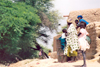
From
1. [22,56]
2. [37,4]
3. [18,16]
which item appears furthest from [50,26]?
[18,16]

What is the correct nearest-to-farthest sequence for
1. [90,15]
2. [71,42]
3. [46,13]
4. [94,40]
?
[71,42] → [94,40] → [90,15] → [46,13]

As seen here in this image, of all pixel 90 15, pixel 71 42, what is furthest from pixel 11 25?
pixel 71 42

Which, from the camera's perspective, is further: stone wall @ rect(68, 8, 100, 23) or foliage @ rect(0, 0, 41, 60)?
foliage @ rect(0, 0, 41, 60)

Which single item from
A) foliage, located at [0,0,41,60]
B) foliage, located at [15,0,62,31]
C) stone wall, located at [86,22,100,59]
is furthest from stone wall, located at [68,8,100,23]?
foliage, located at [15,0,62,31]

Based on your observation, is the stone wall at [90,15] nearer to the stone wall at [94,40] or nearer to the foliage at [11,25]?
the stone wall at [94,40]

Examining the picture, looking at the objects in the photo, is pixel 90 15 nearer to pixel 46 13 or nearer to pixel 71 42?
pixel 71 42

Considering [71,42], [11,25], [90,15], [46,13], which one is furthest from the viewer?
[46,13]

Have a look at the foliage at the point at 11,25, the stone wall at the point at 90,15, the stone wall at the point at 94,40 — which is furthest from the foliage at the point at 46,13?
the stone wall at the point at 94,40

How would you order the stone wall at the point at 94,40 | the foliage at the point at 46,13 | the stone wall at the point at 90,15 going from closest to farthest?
the stone wall at the point at 94,40 < the stone wall at the point at 90,15 < the foliage at the point at 46,13

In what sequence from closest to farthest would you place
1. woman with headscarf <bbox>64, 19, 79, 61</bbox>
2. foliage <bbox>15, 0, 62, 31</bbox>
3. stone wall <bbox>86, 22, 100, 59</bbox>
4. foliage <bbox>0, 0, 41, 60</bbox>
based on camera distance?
woman with headscarf <bbox>64, 19, 79, 61</bbox>, stone wall <bbox>86, 22, 100, 59</bbox>, foliage <bbox>0, 0, 41, 60</bbox>, foliage <bbox>15, 0, 62, 31</bbox>

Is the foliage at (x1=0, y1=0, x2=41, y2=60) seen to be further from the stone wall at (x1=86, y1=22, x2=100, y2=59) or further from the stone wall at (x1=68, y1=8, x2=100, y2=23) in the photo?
the stone wall at (x1=86, y1=22, x2=100, y2=59)

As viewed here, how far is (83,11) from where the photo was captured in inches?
499

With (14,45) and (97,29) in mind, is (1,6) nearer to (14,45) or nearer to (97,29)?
(14,45)

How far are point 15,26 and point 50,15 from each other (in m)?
9.77
